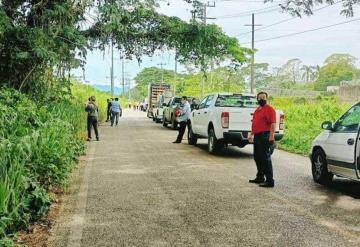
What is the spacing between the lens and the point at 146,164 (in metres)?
12.3

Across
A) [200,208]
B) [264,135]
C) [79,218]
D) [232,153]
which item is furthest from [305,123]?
[79,218]

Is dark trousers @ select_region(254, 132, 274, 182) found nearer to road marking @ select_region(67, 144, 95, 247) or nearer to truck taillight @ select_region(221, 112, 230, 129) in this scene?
road marking @ select_region(67, 144, 95, 247)

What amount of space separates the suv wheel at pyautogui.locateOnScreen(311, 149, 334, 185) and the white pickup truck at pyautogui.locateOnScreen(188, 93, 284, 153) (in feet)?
12.5

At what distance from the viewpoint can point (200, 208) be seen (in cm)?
737

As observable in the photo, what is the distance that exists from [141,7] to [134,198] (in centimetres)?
1299

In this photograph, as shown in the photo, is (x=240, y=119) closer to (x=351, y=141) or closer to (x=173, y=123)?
(x=351, y=141)

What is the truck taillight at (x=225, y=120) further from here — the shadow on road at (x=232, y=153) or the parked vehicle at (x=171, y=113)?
the parked vehicle at (x=171, y=113)

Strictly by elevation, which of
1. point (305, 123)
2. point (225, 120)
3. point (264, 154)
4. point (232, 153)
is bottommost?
point (232, 153)

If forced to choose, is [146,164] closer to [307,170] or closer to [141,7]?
[307,170]

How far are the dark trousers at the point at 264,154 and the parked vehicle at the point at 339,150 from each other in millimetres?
1065

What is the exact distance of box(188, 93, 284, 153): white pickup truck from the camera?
13688 mm

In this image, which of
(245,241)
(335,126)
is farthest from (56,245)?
(335,126)

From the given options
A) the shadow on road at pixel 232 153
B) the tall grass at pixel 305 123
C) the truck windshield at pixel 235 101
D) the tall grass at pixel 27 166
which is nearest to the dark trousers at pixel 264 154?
the tall grass at pixel 27 166

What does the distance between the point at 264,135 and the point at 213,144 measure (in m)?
5.15
